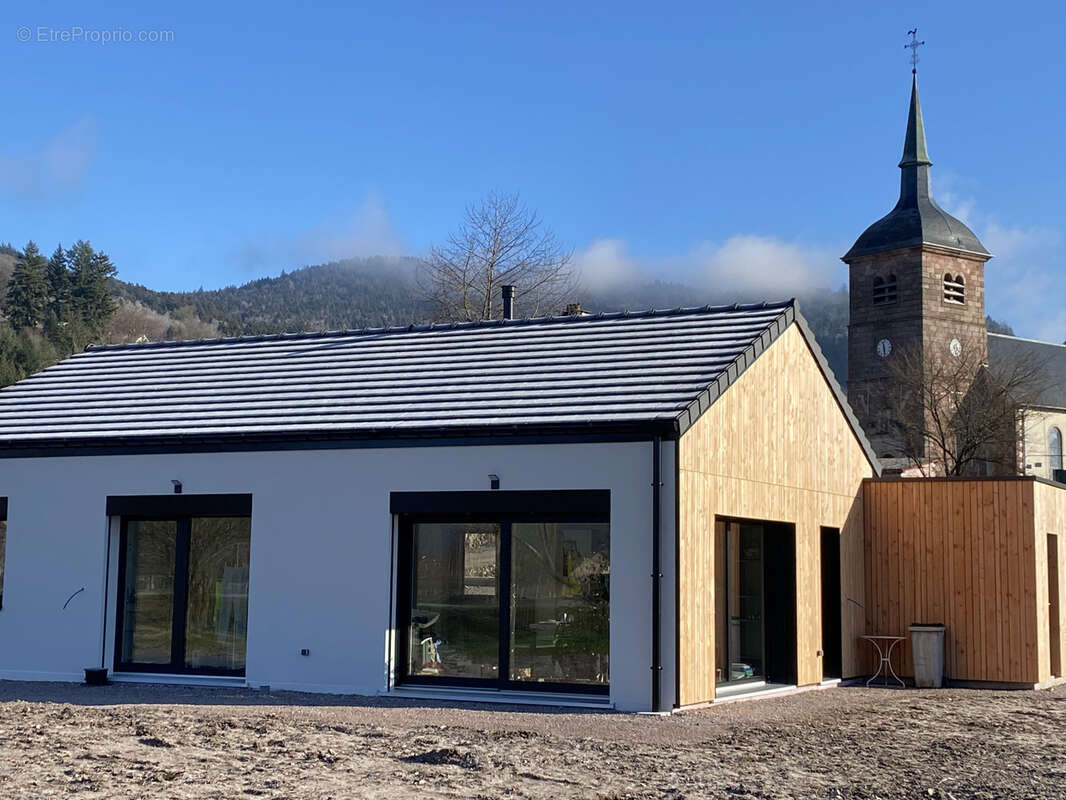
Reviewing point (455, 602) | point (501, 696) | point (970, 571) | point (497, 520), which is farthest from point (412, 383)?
point (970, 571)

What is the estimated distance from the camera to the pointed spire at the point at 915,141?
7400 cm

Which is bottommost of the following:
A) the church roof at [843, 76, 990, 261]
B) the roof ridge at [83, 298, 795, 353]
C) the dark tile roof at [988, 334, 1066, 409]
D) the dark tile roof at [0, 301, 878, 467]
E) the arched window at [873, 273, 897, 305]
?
the dark tile roof at [0, 301, 878, 467]

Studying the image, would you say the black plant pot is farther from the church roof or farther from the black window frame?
the church roof

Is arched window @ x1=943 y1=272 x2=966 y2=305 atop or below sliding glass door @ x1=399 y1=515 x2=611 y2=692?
atop

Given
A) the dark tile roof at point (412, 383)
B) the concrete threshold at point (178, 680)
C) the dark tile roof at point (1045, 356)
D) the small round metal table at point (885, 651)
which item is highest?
the dark tile roof at point (1045, 356)

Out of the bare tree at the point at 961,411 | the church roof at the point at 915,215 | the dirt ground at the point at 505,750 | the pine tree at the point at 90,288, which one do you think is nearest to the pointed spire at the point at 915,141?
the church roof at the point at 915,215

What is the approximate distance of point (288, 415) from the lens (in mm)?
16094

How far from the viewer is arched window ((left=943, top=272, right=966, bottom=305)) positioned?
73625 millimetres

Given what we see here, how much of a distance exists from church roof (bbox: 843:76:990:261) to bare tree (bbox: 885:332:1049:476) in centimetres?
1113

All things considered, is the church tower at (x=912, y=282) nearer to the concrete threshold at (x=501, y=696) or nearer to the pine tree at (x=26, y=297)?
the pine tree at (x=26, y=297)

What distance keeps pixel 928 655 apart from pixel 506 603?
6590 mm

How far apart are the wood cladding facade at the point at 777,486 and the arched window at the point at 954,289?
5801cm

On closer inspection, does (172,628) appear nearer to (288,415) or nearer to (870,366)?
(288,415)

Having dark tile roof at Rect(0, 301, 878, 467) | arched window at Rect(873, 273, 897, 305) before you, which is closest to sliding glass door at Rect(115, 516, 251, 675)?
dark tile roof at Rect(0, 301, 878, 467)
